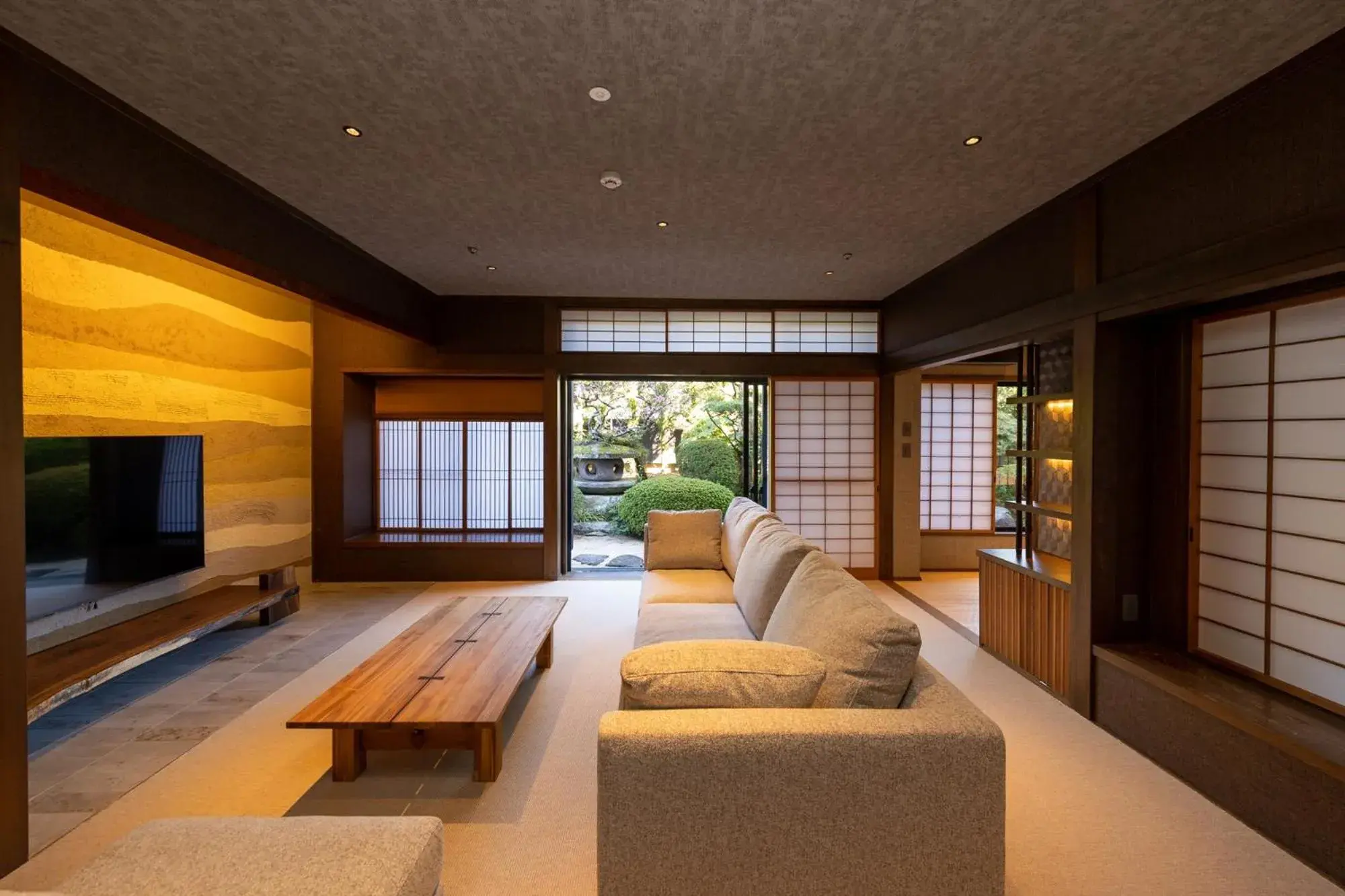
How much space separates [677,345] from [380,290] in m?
2.53

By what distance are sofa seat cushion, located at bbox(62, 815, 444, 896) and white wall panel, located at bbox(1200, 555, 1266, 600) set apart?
10.2 feet

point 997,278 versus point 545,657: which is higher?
point 997,278

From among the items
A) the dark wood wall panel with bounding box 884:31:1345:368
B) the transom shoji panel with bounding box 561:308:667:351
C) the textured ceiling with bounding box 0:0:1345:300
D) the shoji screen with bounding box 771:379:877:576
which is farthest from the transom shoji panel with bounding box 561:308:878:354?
the textured ceiling with bounding box 0:0:1345:300

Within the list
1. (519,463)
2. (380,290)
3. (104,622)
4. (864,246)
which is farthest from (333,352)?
(864,246)

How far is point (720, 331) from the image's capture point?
576cm

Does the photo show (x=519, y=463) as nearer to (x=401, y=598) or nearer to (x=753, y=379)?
(x=401, y=598)

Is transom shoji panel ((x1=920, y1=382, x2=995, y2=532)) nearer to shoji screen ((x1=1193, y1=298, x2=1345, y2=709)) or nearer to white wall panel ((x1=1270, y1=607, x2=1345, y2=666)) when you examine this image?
shoji screen ((x1=1193, y1=298, x2=1345, y2=709))

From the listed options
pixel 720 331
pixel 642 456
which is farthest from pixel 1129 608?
pixel 642 456

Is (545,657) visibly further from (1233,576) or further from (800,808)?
(1233,576)

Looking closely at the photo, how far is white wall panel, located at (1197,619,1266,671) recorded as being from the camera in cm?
246

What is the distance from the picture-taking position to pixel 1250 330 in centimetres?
251

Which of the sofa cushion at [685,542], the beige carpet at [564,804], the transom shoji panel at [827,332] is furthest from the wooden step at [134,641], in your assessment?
the transom shoji panel at [827,332]

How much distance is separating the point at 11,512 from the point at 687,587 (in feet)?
9.31

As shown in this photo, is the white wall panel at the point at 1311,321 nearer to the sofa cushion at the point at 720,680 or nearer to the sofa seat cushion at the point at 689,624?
Answer: the sofa cushion at the point at 720,680
